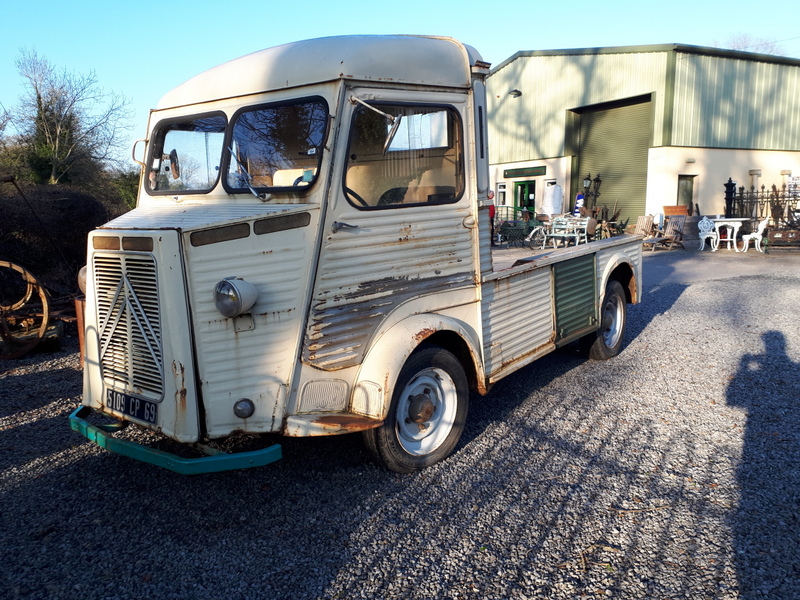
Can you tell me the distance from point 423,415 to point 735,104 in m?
23.0

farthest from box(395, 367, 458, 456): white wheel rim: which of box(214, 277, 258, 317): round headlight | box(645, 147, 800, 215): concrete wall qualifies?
box(645, 147, 800, 215): concrete wall

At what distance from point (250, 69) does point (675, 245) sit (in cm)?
1829

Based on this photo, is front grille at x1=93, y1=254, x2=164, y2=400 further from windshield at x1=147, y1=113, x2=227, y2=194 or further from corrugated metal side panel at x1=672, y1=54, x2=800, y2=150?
corrugated metal side panel at x1=672, y1=54, x2=800, y2=150

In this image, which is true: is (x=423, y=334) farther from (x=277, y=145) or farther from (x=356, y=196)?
(x=277, y=145)

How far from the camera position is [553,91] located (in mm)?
24641

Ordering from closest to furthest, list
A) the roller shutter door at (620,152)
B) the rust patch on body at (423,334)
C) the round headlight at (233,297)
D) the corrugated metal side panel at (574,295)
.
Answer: the round headlight at (233,297) < the rust patch on body at (423,334) < the corrugated metal side panel at (574,295) < the roller shutter door at (620,152)

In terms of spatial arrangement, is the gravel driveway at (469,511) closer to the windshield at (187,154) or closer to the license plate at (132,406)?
the license plate at (132,406)

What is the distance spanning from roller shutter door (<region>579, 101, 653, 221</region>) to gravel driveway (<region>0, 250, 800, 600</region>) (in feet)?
62.1

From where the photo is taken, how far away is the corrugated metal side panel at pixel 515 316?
4324mm

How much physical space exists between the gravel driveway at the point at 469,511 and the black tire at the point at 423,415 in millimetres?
141

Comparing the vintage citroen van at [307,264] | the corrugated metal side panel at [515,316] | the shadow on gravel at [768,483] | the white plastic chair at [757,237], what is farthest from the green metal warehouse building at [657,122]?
the vintage citroen van at [307,264]

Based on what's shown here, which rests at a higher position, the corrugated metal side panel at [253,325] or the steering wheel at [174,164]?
the steering wheel at [174,164]

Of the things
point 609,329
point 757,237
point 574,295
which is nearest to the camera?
point 574,295

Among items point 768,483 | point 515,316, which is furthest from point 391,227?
point 768,483
